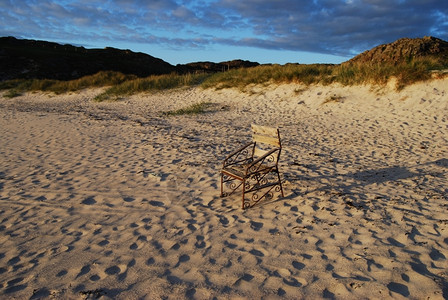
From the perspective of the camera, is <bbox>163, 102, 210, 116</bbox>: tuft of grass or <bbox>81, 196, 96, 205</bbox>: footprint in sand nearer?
<bbox>81, 196, 96, 205</bbox>: footprint in sand

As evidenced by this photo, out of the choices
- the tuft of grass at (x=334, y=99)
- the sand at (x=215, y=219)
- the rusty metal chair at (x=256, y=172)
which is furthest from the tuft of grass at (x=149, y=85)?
the rusty metal chair at (x=256, y=172)

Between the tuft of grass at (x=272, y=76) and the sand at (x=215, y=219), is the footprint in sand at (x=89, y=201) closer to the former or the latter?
the sand at (x=215, y=219)

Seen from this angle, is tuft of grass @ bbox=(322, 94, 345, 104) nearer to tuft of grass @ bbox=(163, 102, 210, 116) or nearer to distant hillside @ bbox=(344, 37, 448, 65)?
distant hillside @ bbox=(344, 37, 448, 65)

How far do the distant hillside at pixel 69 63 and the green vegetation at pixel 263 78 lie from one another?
10089 mm

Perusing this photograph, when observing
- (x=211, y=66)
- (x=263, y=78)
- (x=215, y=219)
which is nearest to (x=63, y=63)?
(x=211, y=66)

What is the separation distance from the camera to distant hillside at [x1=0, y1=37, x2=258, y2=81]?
127 ft

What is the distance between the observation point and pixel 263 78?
18.9 metres

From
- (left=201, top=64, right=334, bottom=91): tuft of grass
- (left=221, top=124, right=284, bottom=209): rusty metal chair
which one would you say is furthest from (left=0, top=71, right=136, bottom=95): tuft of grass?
(left=221, top=124, right=284, bottom=209): rusty metal chair

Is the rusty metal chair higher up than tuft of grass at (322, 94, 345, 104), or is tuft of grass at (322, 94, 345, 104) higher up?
tuft of grass at (322, 94, 345, 104)

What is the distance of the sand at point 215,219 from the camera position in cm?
334

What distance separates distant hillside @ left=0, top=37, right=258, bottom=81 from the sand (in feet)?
109

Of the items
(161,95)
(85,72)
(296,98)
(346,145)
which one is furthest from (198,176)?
(85,72)

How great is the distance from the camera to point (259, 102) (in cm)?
1694

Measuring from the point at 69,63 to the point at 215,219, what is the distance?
45949 millimetres
